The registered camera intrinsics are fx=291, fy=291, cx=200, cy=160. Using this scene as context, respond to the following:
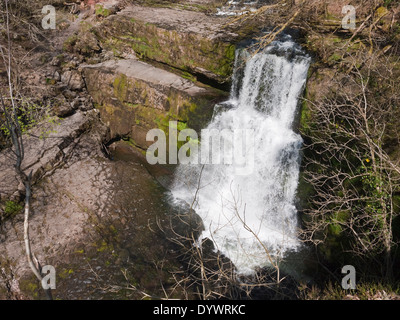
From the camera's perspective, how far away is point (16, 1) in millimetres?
10953

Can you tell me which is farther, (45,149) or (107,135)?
(107,135)

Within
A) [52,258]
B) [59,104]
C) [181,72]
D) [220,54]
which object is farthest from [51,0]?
[52,258]

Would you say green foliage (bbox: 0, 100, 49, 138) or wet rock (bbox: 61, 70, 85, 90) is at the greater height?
wet rock (bbox: 61, 70, 85, 90)

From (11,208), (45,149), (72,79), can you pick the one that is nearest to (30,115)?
(45,149)

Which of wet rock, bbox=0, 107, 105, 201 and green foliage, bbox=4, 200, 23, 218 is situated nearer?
green foliage, bbox=4, 200, 23, 218

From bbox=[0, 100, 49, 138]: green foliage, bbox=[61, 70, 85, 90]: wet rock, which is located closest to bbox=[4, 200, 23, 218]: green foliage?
bbox=[0, 100, 49, 138]: green foliage

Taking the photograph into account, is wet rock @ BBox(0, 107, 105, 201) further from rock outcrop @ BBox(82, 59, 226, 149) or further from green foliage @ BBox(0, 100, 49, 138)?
rock outcrop @ BBox(82, 59, 226, 149)

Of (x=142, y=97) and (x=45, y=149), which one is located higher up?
(x=142, y=97)

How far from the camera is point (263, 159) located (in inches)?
318

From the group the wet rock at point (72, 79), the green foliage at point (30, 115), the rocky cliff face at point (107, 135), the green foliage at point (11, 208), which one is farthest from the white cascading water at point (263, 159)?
the wet rock at point (72, 79)

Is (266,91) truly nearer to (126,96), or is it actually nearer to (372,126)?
(372,126)

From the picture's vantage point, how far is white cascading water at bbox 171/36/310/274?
7.43 meters

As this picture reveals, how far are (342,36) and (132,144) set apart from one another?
7259 millimetres

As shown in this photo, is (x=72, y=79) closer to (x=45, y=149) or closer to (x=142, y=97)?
(x=142, y=97)
